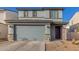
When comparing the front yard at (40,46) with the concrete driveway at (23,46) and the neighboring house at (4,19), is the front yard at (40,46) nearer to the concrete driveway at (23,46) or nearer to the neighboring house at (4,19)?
the concrete driveway at (23,46)

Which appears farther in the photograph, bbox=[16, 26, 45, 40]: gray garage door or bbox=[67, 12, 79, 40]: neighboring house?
bbox=[16, 26, 45, 40]: gray garage door

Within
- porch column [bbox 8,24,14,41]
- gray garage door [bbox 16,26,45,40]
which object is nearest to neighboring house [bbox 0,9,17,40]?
porch column [bbox 8,24,14,41]

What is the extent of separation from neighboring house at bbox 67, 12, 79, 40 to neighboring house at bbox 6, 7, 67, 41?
0.62 ft

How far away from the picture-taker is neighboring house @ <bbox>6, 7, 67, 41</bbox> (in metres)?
7.64

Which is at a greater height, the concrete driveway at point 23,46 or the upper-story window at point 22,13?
the upper-story window at point 22,13

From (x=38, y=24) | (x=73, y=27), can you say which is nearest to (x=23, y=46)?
(x=38, y=24)

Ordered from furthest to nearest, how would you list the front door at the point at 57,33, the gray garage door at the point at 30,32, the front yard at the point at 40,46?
the gray garage door at the point at 30,32 < the front door at the point at 57,33 < the front yard at the point at 40,46

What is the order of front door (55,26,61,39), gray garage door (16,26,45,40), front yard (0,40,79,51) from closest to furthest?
front yard (0,40,79,51), front door (55,26,61,39), gray garage door (16,26,45,40)

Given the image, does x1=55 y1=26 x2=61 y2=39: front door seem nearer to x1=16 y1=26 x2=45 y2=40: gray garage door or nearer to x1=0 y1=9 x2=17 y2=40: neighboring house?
x1=16 y1=26 x2=45 y2=40: gray garage door

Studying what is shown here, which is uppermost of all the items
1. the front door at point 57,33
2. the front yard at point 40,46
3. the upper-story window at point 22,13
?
the upper-story window at point 22,13

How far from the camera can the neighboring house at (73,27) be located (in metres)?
7.61

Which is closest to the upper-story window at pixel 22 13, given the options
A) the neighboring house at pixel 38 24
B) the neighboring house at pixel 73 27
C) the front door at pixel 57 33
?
the neighboring house at pixel 38 24

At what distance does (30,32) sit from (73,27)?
1.26 m

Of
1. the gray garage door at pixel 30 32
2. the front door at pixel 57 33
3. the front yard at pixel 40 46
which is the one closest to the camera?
the front yard at pixel 40 46
